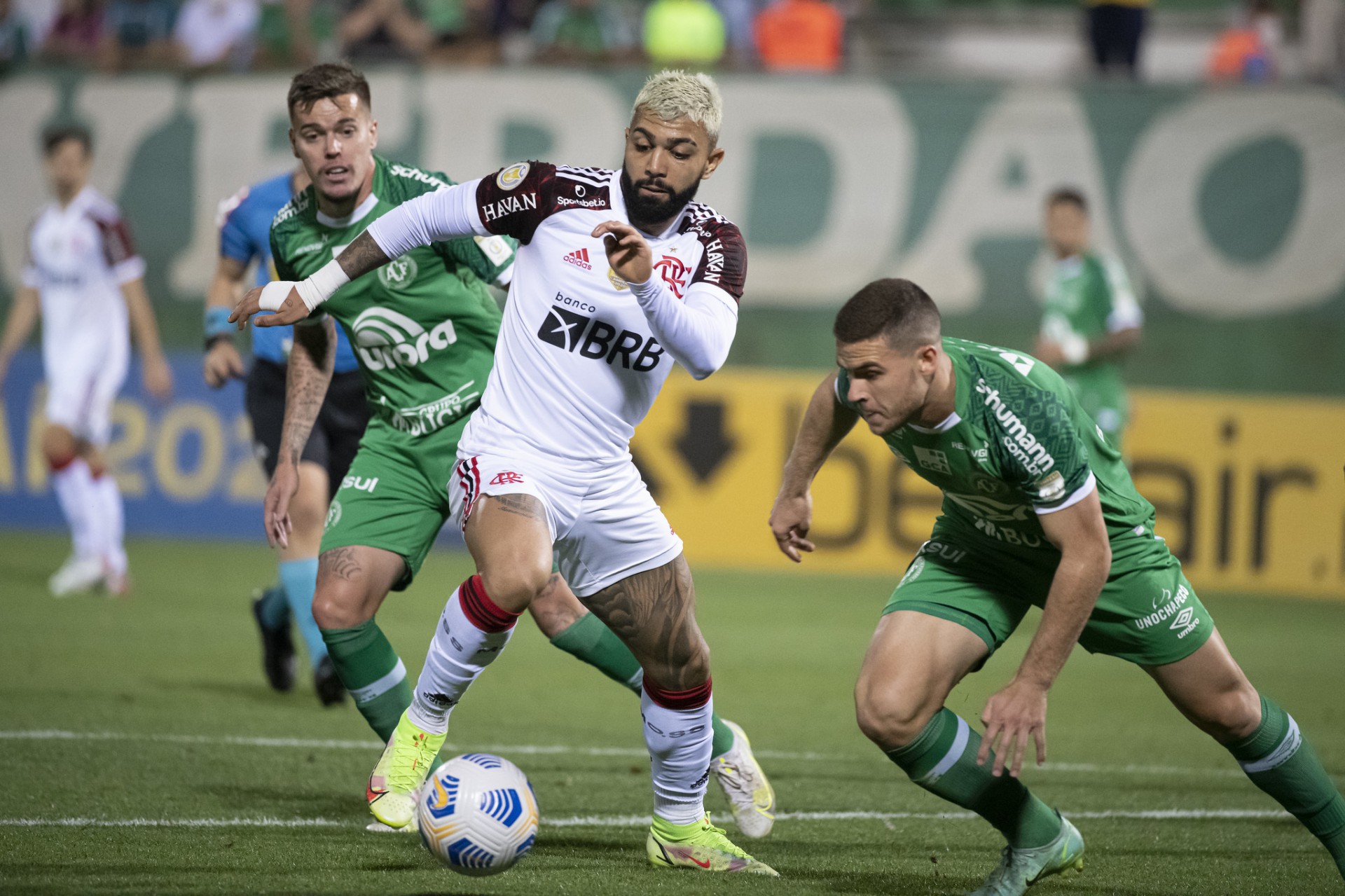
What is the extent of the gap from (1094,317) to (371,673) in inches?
285

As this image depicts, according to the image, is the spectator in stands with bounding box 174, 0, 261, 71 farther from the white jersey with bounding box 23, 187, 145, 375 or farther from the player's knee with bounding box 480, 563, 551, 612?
the player's knee with bounding box 480, 563, 551, 612

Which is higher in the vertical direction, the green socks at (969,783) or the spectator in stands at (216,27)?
the spectator in stands at (216,27)

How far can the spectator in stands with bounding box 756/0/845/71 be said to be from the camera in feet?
50.0

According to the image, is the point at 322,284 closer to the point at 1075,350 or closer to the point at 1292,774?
the point at 1292,774

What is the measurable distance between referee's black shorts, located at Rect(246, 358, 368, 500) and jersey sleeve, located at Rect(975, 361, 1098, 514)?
3.36 m

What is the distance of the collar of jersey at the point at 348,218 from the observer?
17.7 ft

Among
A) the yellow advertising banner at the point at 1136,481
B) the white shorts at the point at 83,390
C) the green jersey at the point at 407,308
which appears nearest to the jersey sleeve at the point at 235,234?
the green jersey at the point at 407,308

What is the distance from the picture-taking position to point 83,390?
10.8 meters

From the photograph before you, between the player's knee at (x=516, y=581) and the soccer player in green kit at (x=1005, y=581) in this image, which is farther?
the player's knee at (x=516, y=581)

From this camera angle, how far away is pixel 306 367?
547cm

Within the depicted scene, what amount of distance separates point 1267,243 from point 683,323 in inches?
421

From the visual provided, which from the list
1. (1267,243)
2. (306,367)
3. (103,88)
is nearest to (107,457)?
(103,88)

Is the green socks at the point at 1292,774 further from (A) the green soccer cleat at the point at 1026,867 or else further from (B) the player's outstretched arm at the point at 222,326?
(B) the player's outstretched arm at the point at 222,326

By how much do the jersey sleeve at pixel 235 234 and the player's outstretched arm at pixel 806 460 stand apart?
3.34 metres
